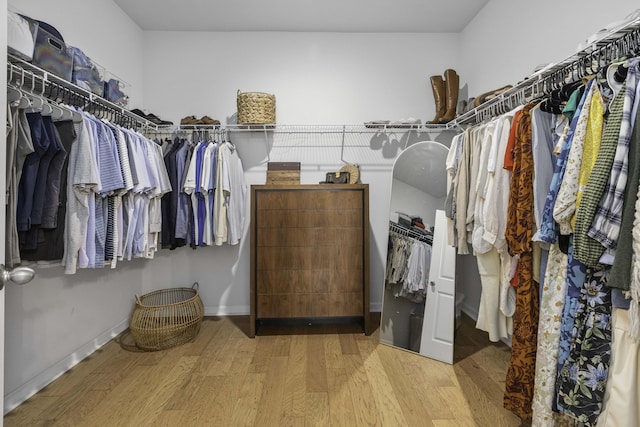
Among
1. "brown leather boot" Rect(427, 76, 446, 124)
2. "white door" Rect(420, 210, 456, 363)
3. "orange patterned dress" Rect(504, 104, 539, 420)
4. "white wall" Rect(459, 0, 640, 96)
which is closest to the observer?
"orange patterned dress" Rect(504, 104, 539, 420)

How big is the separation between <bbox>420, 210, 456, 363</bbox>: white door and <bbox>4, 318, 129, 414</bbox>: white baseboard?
232cm

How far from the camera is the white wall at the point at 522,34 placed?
180 cm

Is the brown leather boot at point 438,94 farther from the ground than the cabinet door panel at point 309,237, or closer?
farther from the ground

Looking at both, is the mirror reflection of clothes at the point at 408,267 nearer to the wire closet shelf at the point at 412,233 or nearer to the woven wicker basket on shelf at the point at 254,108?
the wire closet shelf at the point at 412,233

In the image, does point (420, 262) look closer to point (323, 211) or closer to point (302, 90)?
point (323, 211)

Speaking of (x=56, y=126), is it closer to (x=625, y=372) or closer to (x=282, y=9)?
Result: (x=282, y=9)

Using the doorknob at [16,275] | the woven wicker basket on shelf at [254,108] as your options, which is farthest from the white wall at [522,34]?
the doorknob at [16,275]

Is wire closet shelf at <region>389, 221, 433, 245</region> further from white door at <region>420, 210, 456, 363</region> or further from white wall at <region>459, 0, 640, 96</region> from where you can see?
white wall at <region>459, 0, 640, 96</region>

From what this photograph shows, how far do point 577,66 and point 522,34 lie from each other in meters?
1.08

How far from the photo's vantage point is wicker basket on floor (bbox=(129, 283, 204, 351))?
244cm

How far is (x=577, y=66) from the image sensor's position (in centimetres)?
148

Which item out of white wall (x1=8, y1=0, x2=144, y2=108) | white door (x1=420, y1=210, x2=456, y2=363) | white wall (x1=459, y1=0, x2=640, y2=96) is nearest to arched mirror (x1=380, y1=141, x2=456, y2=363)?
white door (x1=420, y1=210, x2=456, y2=363)

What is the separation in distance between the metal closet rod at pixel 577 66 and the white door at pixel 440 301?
2.76 feet

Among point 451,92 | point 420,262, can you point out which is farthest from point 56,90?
point 451,92
